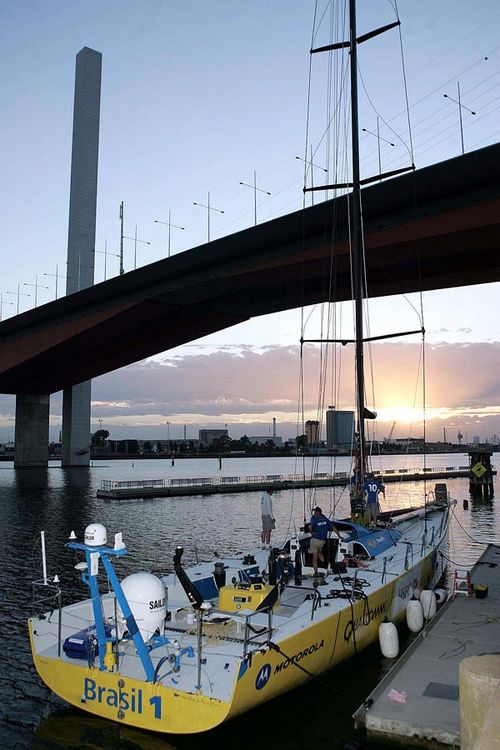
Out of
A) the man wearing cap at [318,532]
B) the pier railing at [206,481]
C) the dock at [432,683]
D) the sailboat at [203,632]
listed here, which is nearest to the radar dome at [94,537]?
the sailboat at [203,632]

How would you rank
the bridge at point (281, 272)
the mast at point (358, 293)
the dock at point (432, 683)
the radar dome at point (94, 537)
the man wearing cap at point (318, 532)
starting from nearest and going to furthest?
the dock at point (432, 683), the radar dome at point (94, 537), the man wearing cap at point (318, 532), the mast at point (358, 293), the bridge at point (281, 272)

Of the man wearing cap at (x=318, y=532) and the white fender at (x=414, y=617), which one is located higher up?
the man wearing cap at (x=318, y=532)

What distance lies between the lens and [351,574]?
1172cm

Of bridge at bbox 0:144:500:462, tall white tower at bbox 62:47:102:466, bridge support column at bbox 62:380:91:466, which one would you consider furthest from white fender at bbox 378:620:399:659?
tall white tower at bbox 62:47:102:466

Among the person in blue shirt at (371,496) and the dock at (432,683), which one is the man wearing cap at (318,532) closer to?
the dock at (432,683)

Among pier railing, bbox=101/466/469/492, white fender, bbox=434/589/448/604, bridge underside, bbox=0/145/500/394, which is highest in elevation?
bridge underside, bbox=0/145/500/394

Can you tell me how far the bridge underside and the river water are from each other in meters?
11.0

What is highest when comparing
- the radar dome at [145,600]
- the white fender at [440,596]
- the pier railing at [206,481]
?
the radar dome at [145,600]

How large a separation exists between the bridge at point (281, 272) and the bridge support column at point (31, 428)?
48.2 feet

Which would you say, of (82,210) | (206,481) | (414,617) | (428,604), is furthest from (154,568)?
(82,210)

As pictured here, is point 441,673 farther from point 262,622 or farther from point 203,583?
point 203,583

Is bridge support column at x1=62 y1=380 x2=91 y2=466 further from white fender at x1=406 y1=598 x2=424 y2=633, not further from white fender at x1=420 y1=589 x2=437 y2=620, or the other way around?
white fender at x1=406 y1=598 x2=424 y2=633

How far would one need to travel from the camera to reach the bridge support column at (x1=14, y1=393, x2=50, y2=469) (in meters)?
81.4

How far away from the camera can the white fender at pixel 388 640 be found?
1063 cm
